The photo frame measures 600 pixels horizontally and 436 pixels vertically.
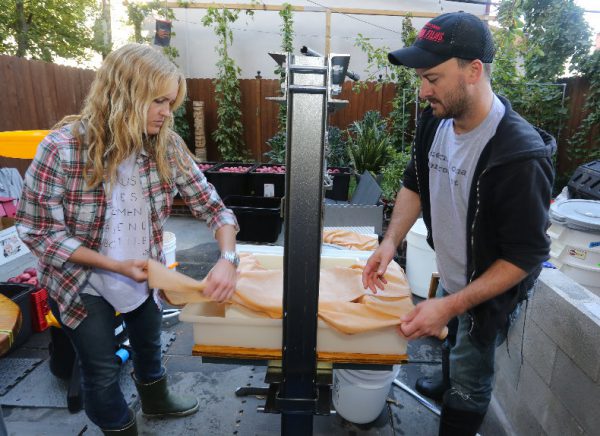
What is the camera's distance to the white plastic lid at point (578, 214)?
271 cm

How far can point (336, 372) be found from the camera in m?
2.12

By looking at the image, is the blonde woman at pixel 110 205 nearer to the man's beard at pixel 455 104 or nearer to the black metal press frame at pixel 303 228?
the black metal press frame at pixel 303 228

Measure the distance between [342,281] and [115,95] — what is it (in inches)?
40.5

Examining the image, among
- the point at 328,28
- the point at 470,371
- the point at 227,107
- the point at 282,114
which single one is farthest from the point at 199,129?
the point at 470,371

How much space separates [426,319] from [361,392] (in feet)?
3.41

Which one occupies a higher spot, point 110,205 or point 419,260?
point 110,205

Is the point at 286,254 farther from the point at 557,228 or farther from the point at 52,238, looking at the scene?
the point at 557,228

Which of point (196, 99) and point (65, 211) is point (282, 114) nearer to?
point (196, 99)

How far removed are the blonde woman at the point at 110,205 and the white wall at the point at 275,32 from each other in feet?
24.6

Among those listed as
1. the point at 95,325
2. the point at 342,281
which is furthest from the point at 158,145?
the point at 342,281

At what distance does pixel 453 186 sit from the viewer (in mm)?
1457

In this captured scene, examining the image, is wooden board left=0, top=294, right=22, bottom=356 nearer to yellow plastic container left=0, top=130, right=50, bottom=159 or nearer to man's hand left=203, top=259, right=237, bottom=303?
man's hand left=203, top=259, right=237, bottom=303

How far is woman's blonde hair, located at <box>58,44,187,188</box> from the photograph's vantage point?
4.19ft

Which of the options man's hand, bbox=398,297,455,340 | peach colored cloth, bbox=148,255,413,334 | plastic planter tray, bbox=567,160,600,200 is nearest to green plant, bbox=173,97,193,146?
Answer: plastic planter tray, bbox=567,160,600,200
